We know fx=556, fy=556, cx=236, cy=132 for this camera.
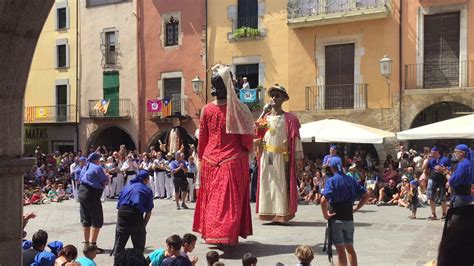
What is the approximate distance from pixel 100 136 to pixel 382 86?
48.6 ft

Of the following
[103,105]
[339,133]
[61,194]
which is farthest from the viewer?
[103,105]

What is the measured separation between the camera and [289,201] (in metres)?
A: 10.0

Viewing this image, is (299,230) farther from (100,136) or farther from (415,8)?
(100,136)

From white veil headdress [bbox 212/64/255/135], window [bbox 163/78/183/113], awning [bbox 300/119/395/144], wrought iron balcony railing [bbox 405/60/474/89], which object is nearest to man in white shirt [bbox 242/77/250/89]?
window [bbox 163/78/183/113]

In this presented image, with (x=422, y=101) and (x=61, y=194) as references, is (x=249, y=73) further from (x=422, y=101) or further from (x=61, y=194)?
(x=61, y=194)

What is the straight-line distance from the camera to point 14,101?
3051mm

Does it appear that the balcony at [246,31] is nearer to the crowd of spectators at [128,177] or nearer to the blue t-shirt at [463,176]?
the crowd of spectators at [128,177]

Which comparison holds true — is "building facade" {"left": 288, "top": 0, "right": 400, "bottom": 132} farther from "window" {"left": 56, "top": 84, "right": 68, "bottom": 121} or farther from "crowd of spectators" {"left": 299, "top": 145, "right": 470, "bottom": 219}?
A: "window" {"left": 56, "top": 84, "right": 68, "bottom": 121}

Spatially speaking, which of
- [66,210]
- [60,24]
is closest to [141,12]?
[60,24]

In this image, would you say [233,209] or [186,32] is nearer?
[233,209]

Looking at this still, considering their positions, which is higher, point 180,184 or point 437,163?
point 437,163

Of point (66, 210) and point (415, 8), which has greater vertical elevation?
point (415, 8)

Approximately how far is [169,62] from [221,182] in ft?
60.6

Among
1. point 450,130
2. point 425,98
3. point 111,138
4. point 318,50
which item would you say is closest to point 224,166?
point 450,130
